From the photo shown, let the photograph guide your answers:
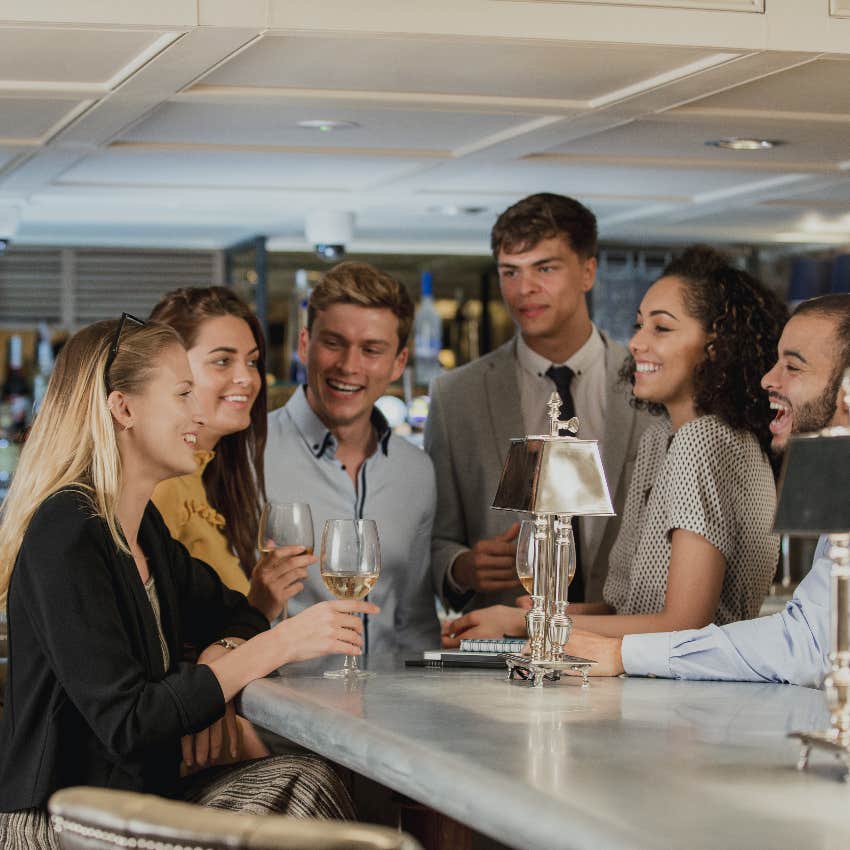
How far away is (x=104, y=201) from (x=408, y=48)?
286cm

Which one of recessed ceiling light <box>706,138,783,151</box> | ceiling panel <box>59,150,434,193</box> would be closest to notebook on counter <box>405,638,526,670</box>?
recessed ceiling light <box>706,138,783,151</box>

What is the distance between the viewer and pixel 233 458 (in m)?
3.09

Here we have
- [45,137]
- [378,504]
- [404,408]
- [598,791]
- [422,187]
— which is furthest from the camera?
[404,408]

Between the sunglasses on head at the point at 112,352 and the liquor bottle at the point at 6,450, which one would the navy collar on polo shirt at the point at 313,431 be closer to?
the sunglasses on head at the point at 112,352

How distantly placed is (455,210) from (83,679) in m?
3.85

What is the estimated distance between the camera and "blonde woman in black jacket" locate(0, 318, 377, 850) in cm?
214

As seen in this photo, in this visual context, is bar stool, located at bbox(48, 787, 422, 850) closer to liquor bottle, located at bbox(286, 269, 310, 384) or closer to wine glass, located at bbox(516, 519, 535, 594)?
wine glass, located at bbox(516, 519, 535, 594)

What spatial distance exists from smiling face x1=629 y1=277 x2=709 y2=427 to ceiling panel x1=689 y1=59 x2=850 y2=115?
0.65 metres

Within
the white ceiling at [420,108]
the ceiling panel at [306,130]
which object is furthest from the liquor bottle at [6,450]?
the ceiling panel at [306,130]

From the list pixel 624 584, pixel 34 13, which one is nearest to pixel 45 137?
pixel 34 13

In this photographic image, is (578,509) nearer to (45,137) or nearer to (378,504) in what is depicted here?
(378,504)

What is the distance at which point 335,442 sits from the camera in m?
3.28

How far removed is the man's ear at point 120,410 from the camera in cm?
235

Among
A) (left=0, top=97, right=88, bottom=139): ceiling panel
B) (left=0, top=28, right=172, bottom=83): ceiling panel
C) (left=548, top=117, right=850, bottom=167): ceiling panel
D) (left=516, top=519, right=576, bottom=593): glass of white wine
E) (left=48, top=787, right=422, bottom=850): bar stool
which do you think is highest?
(left=548, top=117, right=850, bottom=167): ceiling panel
